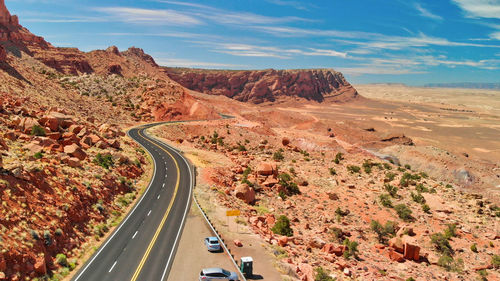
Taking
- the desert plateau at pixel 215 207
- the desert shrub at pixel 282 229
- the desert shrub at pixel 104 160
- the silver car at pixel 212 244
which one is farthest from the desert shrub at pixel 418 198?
the desert shrub at pixel 104 160

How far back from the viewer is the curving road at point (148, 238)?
830 inches

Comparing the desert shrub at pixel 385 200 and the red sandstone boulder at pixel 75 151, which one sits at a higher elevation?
the red sandstone boulder at pixel 75 151

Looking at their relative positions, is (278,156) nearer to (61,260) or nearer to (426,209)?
(426,209)

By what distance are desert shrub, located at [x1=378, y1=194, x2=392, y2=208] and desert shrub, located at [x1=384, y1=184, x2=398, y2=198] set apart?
48.7 inches

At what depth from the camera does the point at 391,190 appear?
1842 inches

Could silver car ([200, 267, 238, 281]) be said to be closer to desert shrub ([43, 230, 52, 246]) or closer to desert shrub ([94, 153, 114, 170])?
desert shrub ([43, 230, 52, 246])

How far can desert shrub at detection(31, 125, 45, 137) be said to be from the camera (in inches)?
1403

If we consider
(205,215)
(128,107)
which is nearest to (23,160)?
(205,215)

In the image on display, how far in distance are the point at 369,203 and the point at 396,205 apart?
11.6ft

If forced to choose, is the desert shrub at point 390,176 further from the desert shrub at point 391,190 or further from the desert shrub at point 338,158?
the desert shrub at point 338,158

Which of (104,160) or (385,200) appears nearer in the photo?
(104,160)

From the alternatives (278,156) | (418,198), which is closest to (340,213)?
(418,198)

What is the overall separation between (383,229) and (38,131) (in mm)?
41998

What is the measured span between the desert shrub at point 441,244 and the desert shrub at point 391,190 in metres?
11.7
